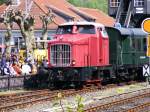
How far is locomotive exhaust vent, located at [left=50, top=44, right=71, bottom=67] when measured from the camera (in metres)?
22.2

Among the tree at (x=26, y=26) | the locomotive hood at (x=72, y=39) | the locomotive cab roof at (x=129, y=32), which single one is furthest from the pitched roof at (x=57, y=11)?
the locomotive hood at (x=72, y=39)

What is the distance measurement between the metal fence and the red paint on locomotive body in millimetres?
2262

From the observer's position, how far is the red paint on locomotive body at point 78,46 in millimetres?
22266

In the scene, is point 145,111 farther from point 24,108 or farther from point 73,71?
point 73,71

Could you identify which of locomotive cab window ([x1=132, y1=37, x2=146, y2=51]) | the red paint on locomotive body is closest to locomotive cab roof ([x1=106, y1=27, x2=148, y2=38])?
locomotive cab window ([x1=132, y1=37, x2=146, y2=51])

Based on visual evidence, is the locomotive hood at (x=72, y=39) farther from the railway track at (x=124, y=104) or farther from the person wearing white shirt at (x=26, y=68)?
the person wearing white shirt at (x=26, y=68)

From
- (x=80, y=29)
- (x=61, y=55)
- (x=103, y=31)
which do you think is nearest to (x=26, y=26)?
(x=103, y=31)

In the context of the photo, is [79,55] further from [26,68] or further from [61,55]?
[26,68]

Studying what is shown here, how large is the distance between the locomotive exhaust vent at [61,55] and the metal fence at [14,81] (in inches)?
96.2

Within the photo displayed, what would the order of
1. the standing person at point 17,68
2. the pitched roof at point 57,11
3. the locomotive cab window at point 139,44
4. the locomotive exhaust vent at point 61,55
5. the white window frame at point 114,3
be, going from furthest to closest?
1. the pitched roof at point 57,11
2. the white window frame at point 114,3
3. the standing person at point 17,68
4. the locomotive cab window at point 139,44
5. the locomotive exhaust vent at point 61,55

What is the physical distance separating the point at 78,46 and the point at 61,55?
0.84 metres

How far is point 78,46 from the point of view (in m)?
22.4

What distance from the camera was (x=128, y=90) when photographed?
73.9 feet

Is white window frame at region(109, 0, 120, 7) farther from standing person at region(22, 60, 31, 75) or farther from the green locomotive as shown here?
standing person at region(22, 60, 31, 75)
